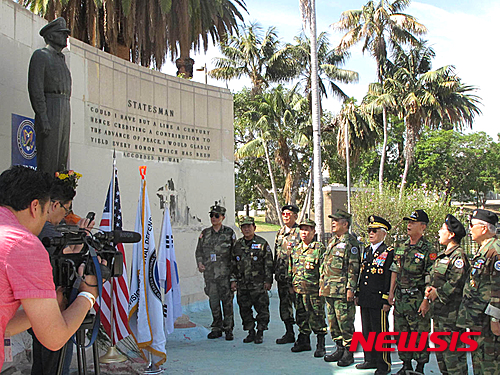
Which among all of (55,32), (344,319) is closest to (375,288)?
(344,319)

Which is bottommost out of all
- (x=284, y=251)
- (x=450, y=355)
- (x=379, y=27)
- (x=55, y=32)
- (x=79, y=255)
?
(x=450, y=355)

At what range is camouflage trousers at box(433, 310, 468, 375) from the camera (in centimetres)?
413

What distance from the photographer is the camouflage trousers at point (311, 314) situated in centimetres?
548

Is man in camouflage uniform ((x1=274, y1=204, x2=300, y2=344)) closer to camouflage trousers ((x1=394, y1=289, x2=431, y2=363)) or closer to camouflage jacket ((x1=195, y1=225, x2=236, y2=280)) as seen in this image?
camouflage jacket ((x1=195, y1=225, x2=236, y2=280))

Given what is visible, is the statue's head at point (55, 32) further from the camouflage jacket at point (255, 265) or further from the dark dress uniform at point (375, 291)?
the dark dress uniform at point (375, 291)

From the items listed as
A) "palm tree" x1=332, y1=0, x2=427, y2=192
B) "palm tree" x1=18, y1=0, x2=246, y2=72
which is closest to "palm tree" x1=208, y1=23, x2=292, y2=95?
"palm tree" x1=332, y1=0, x2=427, y2=192

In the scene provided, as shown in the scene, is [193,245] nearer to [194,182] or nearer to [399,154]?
[194,182]

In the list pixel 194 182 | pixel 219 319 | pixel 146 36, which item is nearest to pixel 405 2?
pixel 146 36

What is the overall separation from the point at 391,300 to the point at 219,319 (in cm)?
260

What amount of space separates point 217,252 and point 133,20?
8.67 metres

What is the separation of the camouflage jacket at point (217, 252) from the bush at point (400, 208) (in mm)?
5728

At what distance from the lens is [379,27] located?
25172 mm

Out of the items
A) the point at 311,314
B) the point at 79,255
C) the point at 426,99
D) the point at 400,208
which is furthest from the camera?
the point at 426,99

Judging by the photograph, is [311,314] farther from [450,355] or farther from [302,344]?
[450,355]
